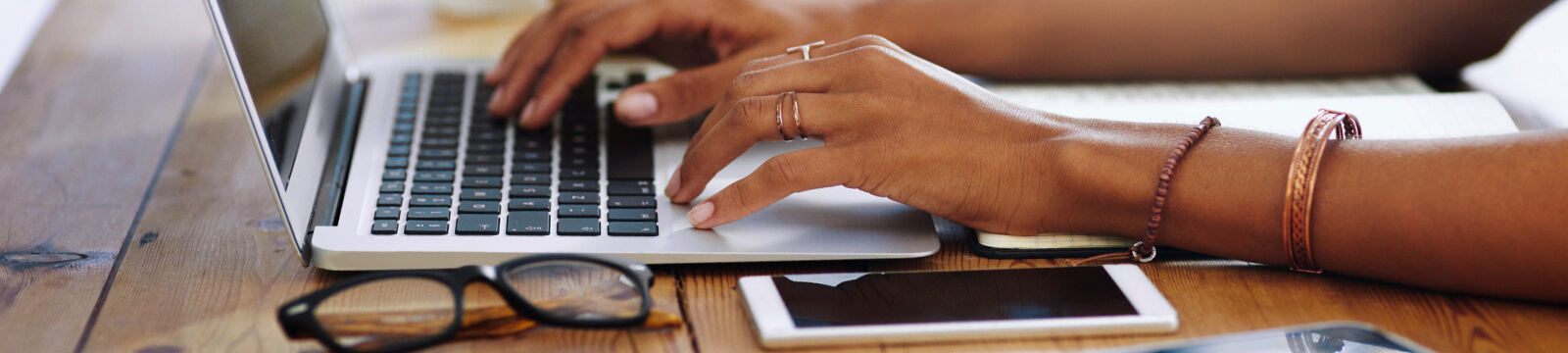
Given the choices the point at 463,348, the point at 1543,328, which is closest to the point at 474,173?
the point at 463,348

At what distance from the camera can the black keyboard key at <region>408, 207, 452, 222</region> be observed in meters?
0.62

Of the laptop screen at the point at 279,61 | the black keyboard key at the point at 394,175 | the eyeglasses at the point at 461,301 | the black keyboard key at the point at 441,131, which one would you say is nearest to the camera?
the eyeglasses at the point at 461,301

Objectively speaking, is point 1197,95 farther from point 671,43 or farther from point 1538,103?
point 671,43

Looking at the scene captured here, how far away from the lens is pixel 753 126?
25.7 inches

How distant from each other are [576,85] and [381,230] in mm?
311

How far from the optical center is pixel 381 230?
23.6 inches

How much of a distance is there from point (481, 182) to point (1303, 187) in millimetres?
487

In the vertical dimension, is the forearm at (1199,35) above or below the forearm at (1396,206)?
above

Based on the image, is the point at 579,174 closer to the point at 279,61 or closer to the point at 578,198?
the point at 578,198

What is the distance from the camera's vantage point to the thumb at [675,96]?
0.79m

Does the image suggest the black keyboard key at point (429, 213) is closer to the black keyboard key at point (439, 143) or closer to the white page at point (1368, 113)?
the black keyboard key at point (439, 143)

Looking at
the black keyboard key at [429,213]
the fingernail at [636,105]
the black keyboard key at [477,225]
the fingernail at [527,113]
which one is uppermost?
the fingernail at [636,105]

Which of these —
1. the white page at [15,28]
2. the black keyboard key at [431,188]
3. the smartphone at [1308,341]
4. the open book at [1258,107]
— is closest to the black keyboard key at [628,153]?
the black keyboard key at [431,188]

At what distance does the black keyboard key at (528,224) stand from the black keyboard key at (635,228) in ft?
0.13
